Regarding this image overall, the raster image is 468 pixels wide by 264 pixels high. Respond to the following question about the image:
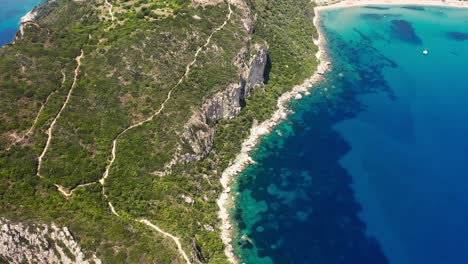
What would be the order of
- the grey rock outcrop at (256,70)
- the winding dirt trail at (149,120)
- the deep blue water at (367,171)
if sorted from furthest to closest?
the grey rock outcrop at (256,70) → the deep blue water at (367,171) → the winding dirt trail at (149,120)

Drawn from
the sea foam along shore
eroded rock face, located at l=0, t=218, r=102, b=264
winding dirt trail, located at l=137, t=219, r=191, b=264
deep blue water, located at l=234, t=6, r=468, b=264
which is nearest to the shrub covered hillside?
winding dirt trail, located at l=137, t=219, r=191, b=264

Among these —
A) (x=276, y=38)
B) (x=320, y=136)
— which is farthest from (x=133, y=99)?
(x=276, y=38)

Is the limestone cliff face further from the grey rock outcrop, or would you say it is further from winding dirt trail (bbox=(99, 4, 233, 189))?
winding dirt trail (bbox=(99, 4, 233, 189))

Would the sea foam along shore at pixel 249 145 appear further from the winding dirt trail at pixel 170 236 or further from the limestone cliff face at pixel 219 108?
the winding dirt trail at pixel 170 236

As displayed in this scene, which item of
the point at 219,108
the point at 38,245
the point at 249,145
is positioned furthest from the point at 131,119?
the point at 38,245

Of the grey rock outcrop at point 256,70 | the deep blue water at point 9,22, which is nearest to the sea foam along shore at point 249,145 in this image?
the grey rock outcrop at point 256,70

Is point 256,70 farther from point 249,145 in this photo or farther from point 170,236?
point 170,236

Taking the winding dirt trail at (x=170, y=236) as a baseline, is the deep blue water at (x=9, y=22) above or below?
above
